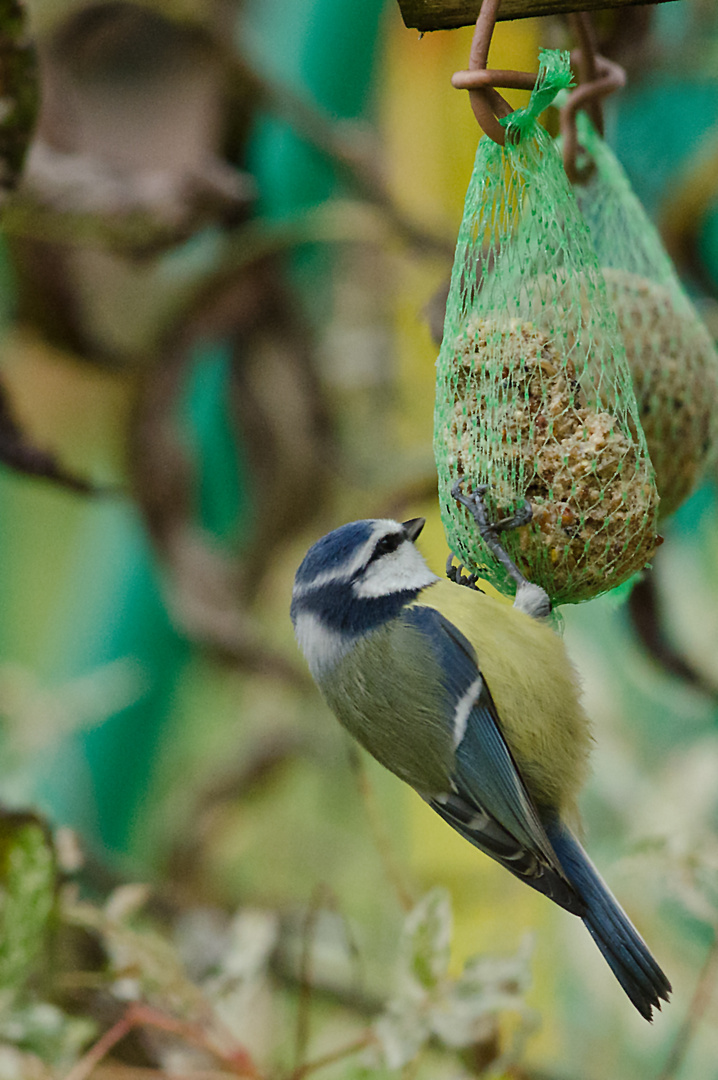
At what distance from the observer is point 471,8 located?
0.75 meters

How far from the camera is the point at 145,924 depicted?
1874mm

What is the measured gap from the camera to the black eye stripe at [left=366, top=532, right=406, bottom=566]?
97cm

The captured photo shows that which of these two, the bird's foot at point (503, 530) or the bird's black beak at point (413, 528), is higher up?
the bird's foot at point (503, 530)

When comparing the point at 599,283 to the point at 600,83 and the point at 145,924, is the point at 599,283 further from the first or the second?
the point at 145,924

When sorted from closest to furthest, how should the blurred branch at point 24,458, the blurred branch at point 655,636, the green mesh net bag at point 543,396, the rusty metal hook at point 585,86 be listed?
the green mesh net bag at point 543,396, the rusty metal hook at point 585,86, the blurred branch at point 24,458, the blurred branch at point 655,636

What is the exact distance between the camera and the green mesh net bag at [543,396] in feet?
2.72

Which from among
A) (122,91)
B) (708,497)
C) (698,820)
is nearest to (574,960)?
(698,820)

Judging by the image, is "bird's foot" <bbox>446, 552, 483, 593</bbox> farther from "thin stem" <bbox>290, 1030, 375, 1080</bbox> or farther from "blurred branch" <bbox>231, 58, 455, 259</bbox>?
"blurred branch" <bbox>231, 58, 455, 259</bbox>

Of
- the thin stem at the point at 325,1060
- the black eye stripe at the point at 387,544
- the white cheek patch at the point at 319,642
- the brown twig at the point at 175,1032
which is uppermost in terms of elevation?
the black eye stripe at the point at 387,544

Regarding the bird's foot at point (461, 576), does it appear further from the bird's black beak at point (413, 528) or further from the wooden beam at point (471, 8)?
the wooden beam at point (471, 8)

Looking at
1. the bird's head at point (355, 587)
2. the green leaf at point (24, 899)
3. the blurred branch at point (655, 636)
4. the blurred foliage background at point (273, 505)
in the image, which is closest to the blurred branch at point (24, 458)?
the bird's head at point (355, 587)

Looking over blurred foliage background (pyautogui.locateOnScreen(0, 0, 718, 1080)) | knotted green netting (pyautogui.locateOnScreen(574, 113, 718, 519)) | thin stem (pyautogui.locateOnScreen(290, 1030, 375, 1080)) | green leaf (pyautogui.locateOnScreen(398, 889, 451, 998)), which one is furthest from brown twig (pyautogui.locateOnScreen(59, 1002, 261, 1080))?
knotted green netting (pyautogui.locateOnScreen(574, 113, 718, 519))

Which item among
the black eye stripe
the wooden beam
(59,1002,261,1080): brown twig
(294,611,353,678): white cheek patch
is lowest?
(59,1002,261,1080): brown twig

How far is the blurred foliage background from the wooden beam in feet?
2.43
